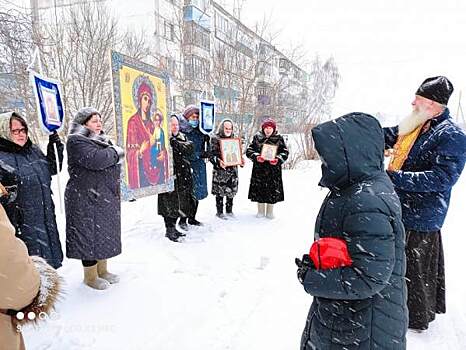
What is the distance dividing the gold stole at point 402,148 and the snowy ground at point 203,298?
1467 millimetres

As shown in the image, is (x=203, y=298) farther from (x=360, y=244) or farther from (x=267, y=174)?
(x=267, y=174)

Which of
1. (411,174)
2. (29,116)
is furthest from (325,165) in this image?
(29,116)

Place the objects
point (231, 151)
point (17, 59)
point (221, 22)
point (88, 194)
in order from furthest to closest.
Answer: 1. point (221, 22)
2. point (17, 59)
3. point (231, 151)
4. point (88, 194)

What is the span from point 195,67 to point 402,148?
42.8 ft

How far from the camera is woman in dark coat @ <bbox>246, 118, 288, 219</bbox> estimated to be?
6.27 metres

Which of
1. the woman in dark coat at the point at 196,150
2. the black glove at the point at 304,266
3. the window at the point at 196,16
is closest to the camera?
the black glove at the point at 304,266

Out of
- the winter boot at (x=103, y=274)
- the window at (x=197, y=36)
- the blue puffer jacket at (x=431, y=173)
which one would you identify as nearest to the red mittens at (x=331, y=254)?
the blue puffer jacket at (x=431, y=173)

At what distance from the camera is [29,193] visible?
9.70ft

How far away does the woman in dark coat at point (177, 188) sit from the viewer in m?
5.05

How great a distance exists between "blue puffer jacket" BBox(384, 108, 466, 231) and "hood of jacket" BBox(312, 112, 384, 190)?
1.26 meters

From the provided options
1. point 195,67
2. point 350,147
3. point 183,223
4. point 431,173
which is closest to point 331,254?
point 350,147

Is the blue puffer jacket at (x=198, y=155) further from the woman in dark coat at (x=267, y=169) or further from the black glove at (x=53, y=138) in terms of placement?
the black glove at (x=53, y=138)

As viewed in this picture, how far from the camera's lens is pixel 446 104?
8.62ft

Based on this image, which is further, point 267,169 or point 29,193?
point 267,169
